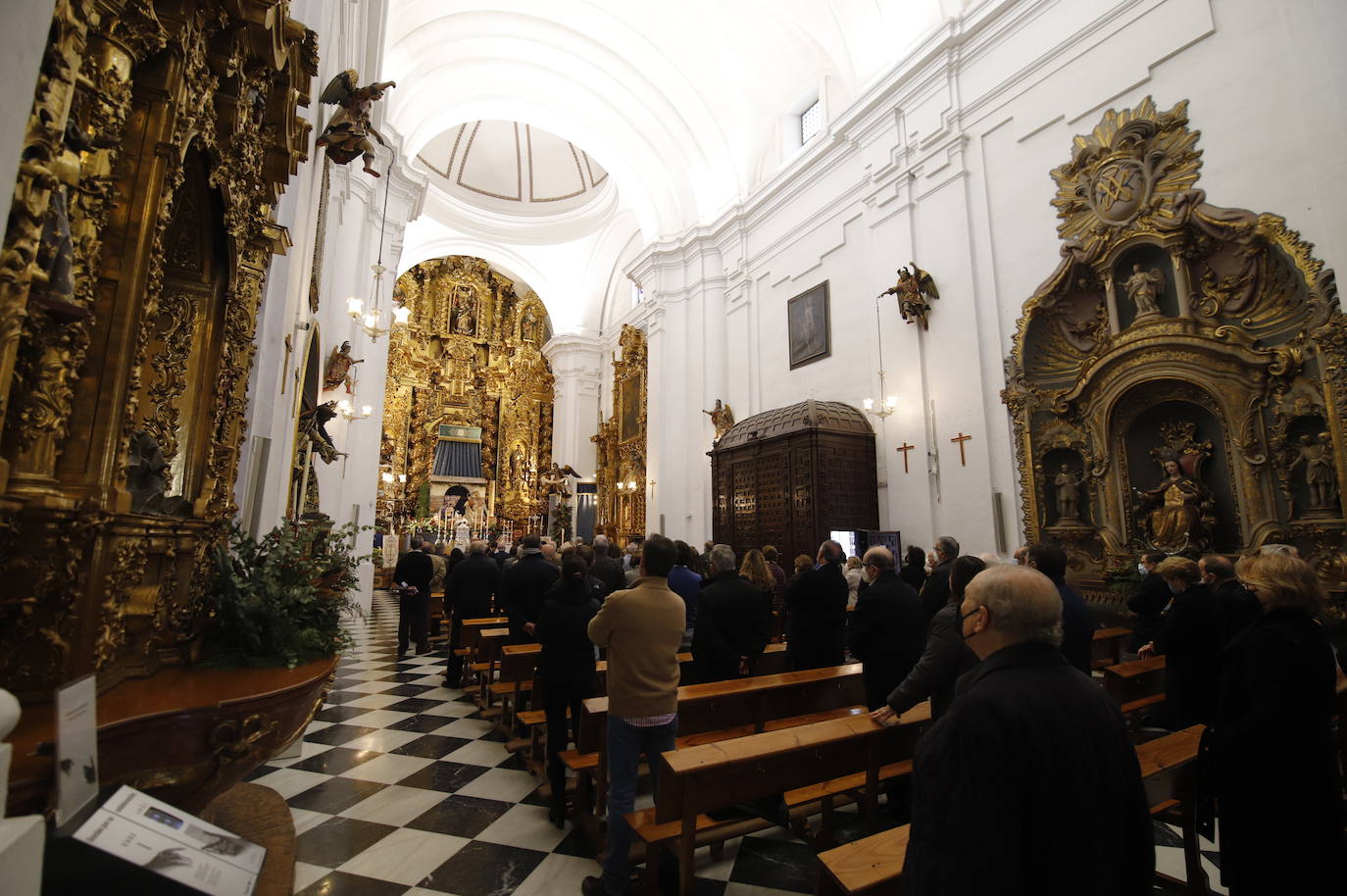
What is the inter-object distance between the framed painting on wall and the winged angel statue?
2028mm

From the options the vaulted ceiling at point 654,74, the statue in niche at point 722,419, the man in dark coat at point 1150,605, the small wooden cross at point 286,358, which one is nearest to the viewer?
the small wooden cross at point 286,358

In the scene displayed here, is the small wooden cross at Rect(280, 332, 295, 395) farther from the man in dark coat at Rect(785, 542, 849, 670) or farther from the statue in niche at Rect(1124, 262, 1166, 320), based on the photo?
the statue in niche at Rect(1124, 262, 1166, 320)

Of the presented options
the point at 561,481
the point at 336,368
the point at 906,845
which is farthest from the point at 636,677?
the point at 561,481

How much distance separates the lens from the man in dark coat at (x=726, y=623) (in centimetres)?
374

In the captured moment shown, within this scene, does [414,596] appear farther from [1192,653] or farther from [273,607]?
[1192,653]

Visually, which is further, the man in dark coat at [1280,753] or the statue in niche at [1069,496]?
the statue in niche at [1069,496]

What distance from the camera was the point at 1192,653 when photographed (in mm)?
3539

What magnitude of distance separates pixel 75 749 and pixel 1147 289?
313 inches

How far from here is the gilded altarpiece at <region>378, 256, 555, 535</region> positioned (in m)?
20.6

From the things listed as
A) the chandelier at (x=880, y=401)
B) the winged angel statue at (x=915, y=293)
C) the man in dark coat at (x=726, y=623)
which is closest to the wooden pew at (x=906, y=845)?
the man in dark coat at (x=726, y=623)

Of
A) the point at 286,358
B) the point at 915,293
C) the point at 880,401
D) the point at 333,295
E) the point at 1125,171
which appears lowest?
the point at 286,358

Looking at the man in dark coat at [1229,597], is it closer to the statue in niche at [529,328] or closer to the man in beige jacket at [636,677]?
the man in beige jacket at [636,677]

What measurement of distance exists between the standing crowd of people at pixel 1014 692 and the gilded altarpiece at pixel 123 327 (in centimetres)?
161

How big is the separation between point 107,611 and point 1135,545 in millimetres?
7588
